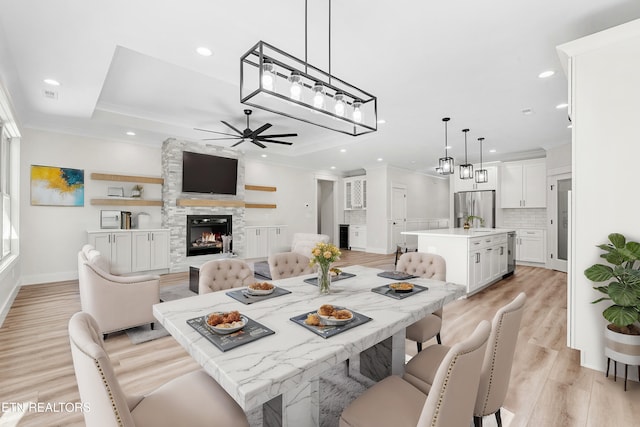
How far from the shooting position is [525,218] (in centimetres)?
742

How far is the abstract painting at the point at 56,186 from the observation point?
4992mm

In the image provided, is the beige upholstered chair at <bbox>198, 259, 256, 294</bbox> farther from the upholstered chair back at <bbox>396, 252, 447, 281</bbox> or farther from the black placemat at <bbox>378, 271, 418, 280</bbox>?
the upholstered chair back at <bbox>396, 252, 447, 281</bbox>

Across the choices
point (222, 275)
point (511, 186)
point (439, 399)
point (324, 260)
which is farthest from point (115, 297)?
point (511, 186)

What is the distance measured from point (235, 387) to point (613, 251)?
271cm

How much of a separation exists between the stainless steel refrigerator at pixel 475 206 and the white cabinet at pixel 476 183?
13cm

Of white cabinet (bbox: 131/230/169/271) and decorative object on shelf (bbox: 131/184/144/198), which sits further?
decorative object on shelf (bbox: 131/184/144/198)

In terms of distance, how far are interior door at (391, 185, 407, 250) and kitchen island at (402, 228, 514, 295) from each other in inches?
153

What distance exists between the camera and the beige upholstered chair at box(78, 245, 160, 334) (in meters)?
2.85

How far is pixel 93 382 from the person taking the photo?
89cm

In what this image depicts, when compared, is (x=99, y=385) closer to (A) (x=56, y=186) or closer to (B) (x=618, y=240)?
(B) (x=618, y=240)

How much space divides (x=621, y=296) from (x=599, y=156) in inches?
42.3

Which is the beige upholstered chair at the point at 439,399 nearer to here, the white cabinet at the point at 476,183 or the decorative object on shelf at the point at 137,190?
the decorative object on shelf at the point at 137,190

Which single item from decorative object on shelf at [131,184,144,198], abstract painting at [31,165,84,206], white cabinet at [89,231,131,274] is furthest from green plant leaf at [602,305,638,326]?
abstract painting at [31,165,84,206]

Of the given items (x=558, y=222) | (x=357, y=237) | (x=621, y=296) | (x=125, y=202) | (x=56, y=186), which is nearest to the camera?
(x=621, y=296)
